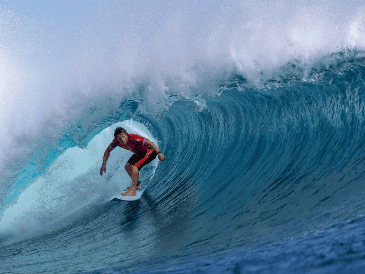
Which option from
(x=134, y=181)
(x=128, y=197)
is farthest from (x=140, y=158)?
(x=128, y=197)

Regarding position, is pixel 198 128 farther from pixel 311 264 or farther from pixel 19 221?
pixel 311 264

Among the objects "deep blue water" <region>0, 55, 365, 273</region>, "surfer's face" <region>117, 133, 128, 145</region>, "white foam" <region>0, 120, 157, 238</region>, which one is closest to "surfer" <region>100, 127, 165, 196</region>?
"surfer's face" <region>117, 133, 128, 145</region>

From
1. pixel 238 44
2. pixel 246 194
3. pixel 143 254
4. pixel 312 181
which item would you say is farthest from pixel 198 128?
pixel 143 254

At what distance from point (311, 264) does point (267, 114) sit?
4416mm

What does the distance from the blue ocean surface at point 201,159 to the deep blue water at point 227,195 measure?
2 cm

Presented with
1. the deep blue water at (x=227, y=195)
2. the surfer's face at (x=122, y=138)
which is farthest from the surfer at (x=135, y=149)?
the deep blue water at (x=227, y=195)

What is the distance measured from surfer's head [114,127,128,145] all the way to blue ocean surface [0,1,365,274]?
1.21 meters

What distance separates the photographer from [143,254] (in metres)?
2.76

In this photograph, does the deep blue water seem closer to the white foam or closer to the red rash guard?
the white foam

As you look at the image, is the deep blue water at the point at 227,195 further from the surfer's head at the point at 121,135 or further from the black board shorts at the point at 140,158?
the surfer's head at the point at 121,135

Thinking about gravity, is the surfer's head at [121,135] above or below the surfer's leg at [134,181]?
above

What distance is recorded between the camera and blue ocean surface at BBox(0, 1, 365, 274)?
258cm

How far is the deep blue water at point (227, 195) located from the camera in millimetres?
1926

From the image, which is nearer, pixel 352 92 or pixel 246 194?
pixel 246 194
